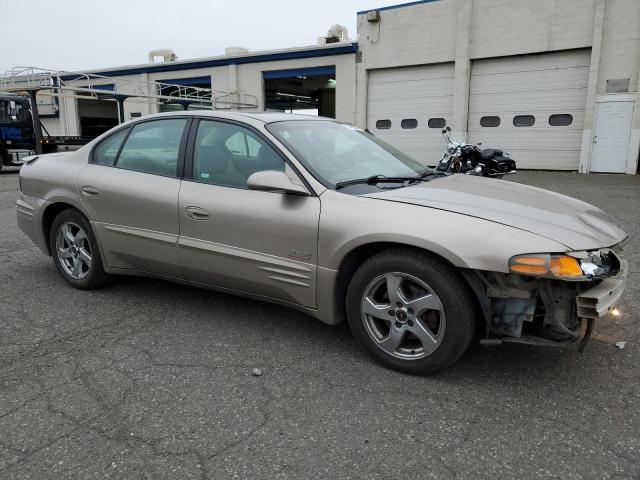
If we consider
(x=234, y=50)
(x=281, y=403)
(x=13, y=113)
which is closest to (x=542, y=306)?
(x=281, y=403)

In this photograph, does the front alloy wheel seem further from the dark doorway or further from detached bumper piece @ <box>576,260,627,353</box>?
the dark doorway

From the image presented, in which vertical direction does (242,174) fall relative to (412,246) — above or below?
above

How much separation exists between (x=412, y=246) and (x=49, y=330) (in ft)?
8.44

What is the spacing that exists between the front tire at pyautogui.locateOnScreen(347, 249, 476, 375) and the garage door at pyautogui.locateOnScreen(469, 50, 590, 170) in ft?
52.1

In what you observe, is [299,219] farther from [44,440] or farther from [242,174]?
[44,440]

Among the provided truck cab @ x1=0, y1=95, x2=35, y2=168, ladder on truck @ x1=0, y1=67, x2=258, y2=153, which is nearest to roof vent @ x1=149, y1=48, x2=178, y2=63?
ladder on truck @ x1=0, y1=67, x2=258, y2=153

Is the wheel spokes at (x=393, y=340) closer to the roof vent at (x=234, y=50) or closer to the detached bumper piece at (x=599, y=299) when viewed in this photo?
the detached bumper piece at (x=599, y=299)

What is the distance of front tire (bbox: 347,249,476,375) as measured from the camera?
2727 mm

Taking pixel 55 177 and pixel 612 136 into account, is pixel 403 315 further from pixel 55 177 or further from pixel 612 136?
pixel 612 136

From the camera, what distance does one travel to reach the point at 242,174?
351cm

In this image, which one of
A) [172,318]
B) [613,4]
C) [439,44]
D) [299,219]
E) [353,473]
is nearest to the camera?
[353,473]

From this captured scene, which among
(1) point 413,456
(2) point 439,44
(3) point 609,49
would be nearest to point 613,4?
(3) point 609,49

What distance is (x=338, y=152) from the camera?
366cm

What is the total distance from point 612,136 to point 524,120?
2.64 meters
